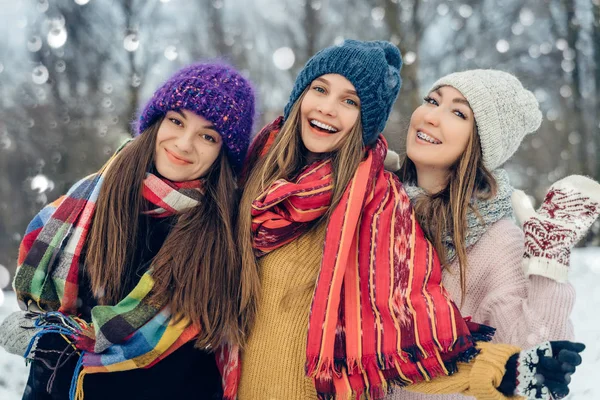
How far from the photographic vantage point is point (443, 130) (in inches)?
84.4

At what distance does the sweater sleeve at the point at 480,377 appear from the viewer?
158 cm

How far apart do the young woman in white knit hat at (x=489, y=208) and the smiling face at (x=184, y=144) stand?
0.91 metres

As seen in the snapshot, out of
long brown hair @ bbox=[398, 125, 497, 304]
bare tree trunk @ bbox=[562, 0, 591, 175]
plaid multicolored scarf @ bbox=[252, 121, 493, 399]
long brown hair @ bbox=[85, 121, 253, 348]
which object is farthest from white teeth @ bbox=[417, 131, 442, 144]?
bare tree trunk @ bbox=[562, 0, 591, 175]

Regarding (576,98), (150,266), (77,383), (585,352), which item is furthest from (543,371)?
(576,98)

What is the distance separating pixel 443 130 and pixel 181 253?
1224mm

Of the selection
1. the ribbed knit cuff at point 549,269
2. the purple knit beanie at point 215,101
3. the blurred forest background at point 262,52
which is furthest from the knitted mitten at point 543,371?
the blurred forest background at point 262,52

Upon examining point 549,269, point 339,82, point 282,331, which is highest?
point 339,82

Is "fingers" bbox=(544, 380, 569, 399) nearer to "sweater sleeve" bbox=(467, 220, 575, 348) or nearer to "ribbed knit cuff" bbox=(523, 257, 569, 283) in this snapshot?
"sweater sleeve" bbox=(467, 220, 575, 348)

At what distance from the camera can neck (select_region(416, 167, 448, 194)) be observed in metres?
2.26

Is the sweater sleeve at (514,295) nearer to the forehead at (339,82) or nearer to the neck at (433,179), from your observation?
the neck at (433,179)

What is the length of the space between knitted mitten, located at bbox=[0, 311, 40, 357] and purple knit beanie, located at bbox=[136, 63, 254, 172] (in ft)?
3.12

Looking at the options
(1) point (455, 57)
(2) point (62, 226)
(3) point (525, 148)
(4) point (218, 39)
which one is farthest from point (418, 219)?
(3) point (525, 148)

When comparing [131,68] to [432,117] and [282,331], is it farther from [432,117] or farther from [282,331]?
[282,331]

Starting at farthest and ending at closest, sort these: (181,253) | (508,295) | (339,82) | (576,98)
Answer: (576,98) < (339,82) < (181,253) < (508,295)
